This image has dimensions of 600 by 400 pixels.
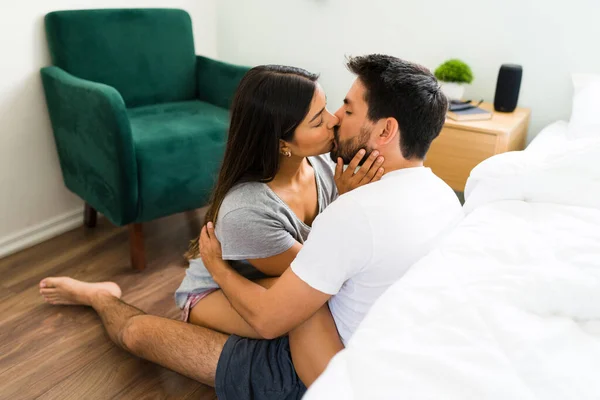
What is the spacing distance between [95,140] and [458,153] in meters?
1.37

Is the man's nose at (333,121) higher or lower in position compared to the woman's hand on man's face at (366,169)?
higher

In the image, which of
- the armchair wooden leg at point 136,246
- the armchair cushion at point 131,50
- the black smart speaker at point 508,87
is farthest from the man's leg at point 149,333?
the black smart speaker at point 508,87

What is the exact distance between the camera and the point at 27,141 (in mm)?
2139

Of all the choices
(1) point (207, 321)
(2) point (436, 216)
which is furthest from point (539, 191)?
(1) point (207, 321)

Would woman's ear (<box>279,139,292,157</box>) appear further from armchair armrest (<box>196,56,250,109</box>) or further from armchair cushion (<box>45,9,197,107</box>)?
armchair cushion (<box>45,9,197,107</box>)

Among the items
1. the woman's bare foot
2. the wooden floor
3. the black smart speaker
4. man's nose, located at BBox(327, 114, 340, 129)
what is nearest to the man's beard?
man's nose, located at BBox(327, 114, 340, 129)

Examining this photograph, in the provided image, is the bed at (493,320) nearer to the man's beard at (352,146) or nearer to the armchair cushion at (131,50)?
the man's beard at (352,146)

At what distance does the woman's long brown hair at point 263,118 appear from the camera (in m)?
1.23

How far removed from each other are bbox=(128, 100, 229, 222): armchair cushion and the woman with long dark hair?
2.16 ft

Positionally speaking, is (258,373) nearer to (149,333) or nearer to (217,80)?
(149,333)

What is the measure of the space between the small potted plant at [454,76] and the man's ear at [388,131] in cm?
118

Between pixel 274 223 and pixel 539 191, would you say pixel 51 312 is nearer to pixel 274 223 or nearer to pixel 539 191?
pixel 274 223

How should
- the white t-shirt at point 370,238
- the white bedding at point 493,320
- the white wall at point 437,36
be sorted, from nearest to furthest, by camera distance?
the white bedding at point 493,320, the white t-shirt at point 370,238, the white wall at point 437,36

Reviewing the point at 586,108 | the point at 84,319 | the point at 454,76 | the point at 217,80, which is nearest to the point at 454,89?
the point at 454,76
